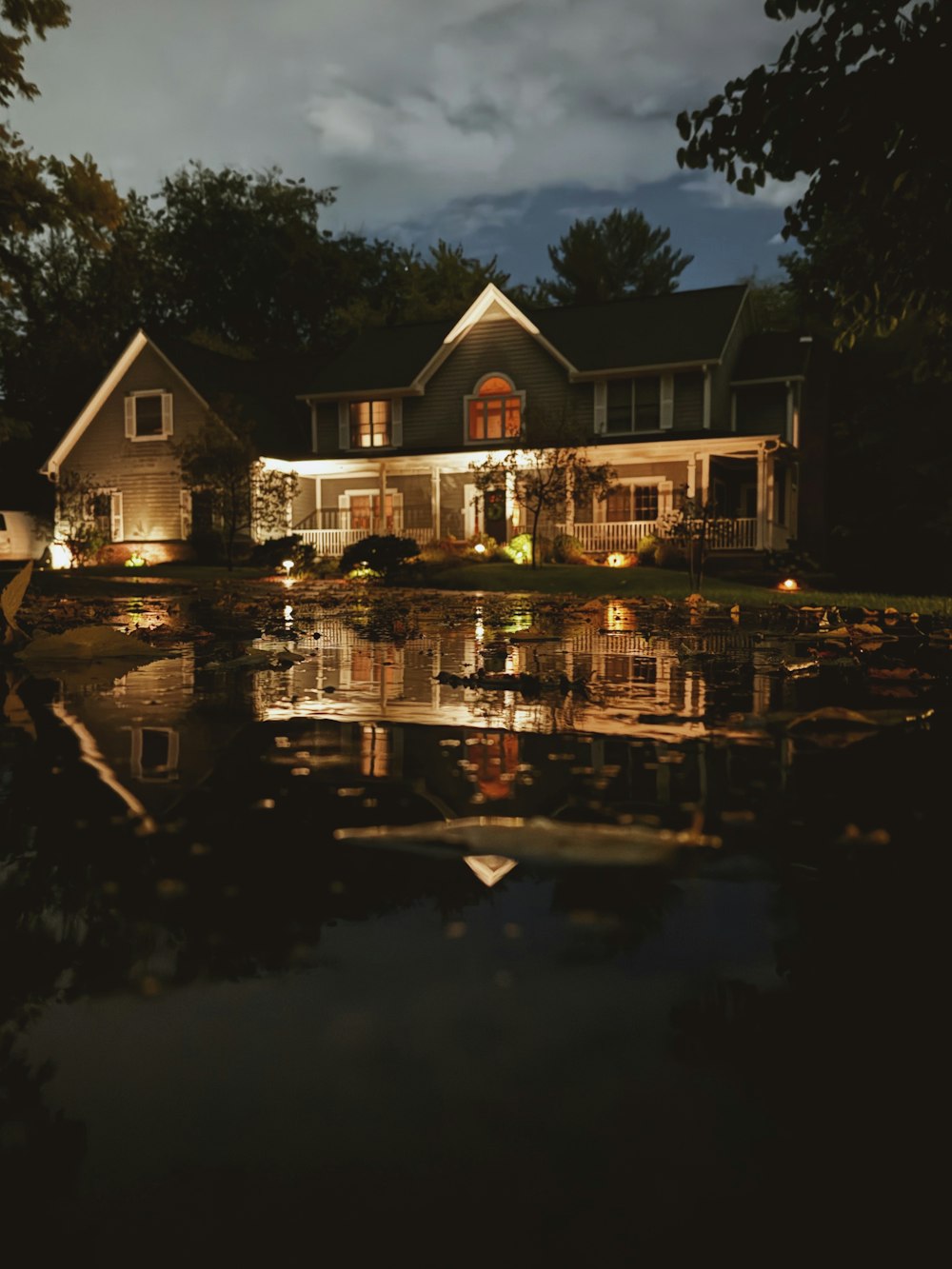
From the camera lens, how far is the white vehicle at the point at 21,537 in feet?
133

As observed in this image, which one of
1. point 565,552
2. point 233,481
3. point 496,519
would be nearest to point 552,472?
point 565,552

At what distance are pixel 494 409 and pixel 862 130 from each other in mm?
27481

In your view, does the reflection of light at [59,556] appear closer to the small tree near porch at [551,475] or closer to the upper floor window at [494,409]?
the upper floor window at [494,409]

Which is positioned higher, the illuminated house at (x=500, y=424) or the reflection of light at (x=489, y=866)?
the illuminated house at (x=500, y=424)

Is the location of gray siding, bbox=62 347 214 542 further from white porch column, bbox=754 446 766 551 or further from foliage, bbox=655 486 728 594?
white porch column, bbox=754 446 766 551

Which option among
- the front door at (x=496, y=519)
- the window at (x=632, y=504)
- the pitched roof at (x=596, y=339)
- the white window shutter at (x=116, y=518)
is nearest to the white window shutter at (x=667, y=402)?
the pitched roof at (x=596, y=339)

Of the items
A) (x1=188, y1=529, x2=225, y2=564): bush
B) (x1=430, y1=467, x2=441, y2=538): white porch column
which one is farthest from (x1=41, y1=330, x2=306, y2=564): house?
(x1=430, y1=467, x2=441, y2=538): white porch column

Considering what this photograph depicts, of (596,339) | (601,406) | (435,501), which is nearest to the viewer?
(601,406)

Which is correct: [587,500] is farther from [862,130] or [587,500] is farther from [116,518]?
[862,130]

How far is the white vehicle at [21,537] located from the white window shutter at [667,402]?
22.6 m

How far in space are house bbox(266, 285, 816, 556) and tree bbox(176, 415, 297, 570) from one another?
1356 millimetres

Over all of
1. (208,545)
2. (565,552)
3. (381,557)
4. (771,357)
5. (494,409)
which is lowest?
(381,557)

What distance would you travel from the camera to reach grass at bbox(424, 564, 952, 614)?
16141mm

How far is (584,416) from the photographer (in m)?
35.8
